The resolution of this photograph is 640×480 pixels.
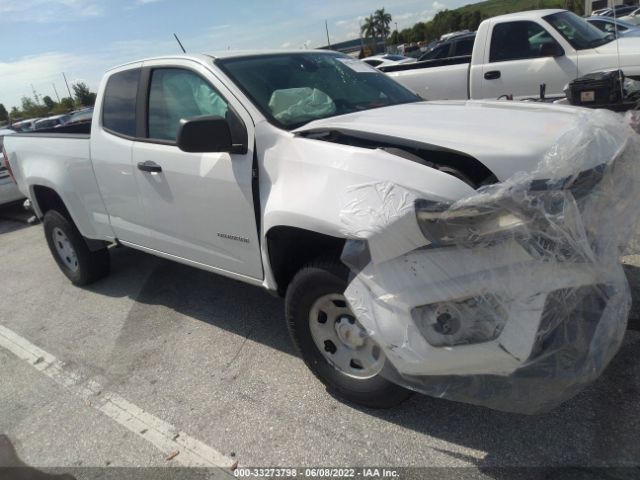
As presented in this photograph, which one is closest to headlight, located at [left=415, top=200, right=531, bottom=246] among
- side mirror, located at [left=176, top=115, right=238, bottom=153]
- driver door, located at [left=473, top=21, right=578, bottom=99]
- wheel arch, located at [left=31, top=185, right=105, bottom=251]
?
side mirror, located at [left=176, top=115, right=238, bottom=153]

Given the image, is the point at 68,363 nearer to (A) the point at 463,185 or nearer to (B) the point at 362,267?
(B) the point at 362,267

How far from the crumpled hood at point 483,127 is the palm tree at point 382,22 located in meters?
94.2

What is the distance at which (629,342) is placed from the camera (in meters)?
3.00

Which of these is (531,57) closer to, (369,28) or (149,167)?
(149,167)

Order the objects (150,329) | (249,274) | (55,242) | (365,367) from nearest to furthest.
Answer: (365,367) < (249,274) < (150,329) < (55,242)

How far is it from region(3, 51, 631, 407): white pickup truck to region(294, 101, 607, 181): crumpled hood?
0.5 inches

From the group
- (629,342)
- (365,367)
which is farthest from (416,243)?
(629,342)

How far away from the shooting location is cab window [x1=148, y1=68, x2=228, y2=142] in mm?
3324

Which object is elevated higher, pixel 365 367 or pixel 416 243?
pixel 416 243

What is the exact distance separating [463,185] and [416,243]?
0.31 m

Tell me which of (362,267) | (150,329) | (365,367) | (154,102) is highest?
(154,102)

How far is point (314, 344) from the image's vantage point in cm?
288

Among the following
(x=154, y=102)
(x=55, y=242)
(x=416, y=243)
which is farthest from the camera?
(x=55, y=242)

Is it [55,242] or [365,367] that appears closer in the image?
[365,367]
